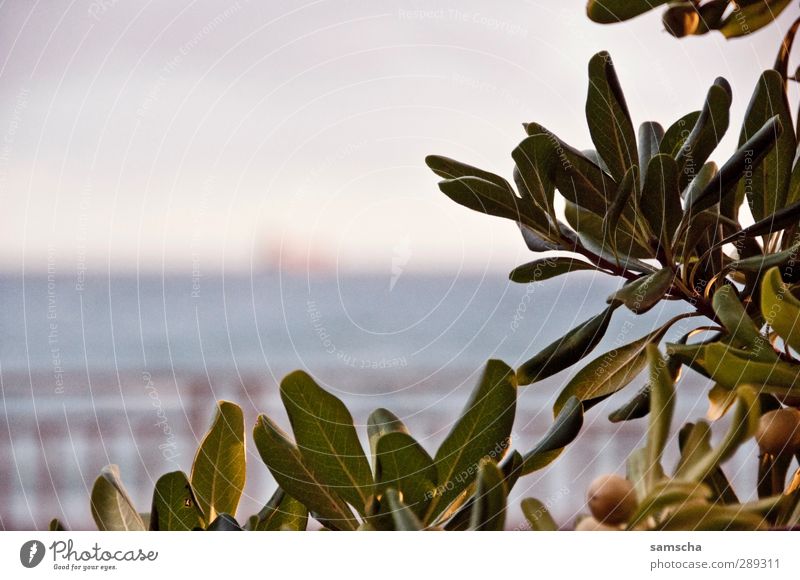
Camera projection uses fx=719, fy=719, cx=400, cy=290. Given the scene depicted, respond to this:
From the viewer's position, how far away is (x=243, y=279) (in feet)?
1.29

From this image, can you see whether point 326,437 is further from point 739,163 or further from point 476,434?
point 739,163

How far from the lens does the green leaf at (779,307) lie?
256 mm

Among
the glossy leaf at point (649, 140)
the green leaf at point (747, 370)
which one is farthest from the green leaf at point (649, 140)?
the green leaf at point (747, 370)

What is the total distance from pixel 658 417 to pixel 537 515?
88 mm

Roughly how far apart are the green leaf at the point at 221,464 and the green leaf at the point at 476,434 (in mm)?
83

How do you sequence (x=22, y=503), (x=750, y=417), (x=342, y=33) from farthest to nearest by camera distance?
(x=22, y=503)
(x=342, y=33)
(x=750, y=417)

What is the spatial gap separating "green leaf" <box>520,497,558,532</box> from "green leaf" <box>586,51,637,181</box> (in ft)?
0.49

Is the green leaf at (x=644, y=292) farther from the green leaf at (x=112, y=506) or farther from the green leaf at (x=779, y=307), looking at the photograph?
the green leaf at (x=112, y=506)

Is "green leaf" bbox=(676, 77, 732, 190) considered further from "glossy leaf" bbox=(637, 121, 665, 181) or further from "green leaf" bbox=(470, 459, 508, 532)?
"green leaf" bbox=(470, 459, 508, 532)

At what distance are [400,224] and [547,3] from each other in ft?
0.47

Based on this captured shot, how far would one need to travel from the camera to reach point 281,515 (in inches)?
12.6

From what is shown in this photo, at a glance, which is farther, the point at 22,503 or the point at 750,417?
the point at 22,503
